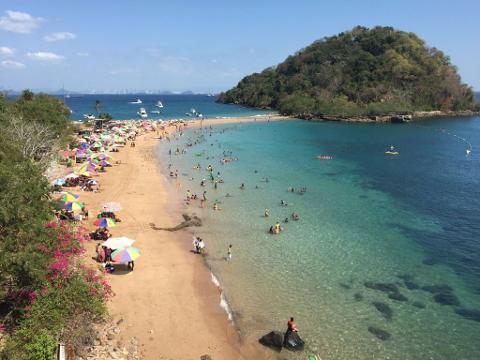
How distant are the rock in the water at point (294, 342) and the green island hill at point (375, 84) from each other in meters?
105

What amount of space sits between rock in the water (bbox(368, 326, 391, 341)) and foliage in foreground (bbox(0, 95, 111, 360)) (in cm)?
1166

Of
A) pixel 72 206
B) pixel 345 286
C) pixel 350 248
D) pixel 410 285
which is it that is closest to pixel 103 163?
pixel 72 206

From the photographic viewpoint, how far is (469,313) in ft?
61.8

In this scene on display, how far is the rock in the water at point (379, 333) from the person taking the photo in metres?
16.7

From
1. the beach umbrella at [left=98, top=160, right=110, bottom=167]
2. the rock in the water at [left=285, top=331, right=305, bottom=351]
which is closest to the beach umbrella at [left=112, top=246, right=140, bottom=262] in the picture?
the rock in the water at [left=285, top=331, right=305, bottom=351]

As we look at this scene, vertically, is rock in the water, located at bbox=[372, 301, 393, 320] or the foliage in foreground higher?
the foliage in foreground

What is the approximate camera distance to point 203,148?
66.9 m

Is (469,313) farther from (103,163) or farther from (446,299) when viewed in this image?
(103,163)

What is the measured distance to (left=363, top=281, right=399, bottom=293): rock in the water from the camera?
811 inches

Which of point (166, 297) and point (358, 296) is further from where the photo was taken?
point (358, 296)

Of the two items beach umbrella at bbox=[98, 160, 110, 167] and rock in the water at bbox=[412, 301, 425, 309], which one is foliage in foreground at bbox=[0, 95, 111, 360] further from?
beach umbrella at bbox=[98, 160, 110, 167]

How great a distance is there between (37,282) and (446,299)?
1931cm

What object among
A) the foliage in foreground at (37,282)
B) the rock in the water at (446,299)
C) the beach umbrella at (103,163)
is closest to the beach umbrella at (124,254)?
the foliage in foreground at (37,282)

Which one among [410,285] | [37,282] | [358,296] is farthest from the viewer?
[410,285]
